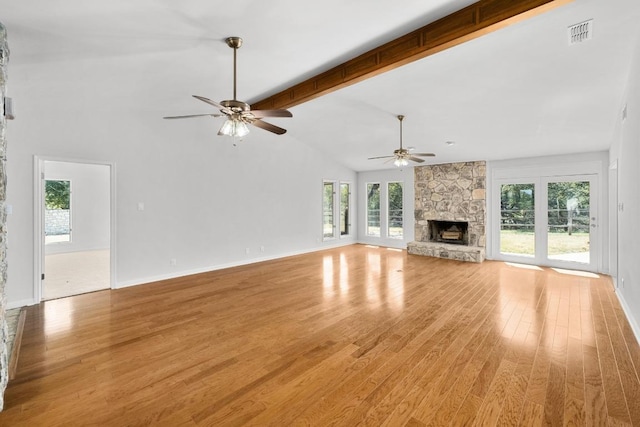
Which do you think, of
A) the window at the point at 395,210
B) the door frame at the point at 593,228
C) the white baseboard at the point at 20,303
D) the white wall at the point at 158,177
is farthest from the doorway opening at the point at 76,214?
the door frame at the point at 593,228

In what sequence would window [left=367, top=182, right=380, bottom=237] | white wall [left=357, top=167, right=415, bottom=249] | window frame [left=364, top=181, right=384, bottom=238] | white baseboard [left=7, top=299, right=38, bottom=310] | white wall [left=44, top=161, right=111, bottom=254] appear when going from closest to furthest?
white baseboard [left=7, top=299, right=38, bottom=310] → white wall [left=44, top=161, right=111, bottom=254] → white wall [left=357, top=167, right=415, bottom=249] → window frame [left=364, top=181, right=384, bottom=238] → window [left=367, top=182, right=380, bottom=237]

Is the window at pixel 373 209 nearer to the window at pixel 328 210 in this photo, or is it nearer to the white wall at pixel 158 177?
the window at pixel 328 210

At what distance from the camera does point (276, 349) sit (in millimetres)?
2834

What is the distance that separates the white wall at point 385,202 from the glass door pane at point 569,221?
3166 millimetres

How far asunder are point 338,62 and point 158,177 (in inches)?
149

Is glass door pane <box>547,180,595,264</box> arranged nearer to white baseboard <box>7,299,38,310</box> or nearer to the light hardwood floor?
the light hardwood floor

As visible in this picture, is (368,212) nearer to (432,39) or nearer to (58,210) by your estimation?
(432,39)

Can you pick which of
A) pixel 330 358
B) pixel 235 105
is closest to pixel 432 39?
pixel 235 105

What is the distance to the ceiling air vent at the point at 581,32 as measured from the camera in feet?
8.69

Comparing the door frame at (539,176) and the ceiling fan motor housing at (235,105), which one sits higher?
the ceiling fan motor housing at (235,105)

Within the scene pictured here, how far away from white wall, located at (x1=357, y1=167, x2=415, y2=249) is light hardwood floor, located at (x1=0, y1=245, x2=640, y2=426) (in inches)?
156

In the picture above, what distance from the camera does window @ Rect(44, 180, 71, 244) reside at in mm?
8336

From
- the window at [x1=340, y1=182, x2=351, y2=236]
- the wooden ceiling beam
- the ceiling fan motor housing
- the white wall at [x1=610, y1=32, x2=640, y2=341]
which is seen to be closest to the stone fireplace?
the window at [x1=340, y1=182, x2=351, y2=236]

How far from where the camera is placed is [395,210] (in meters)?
9.01
